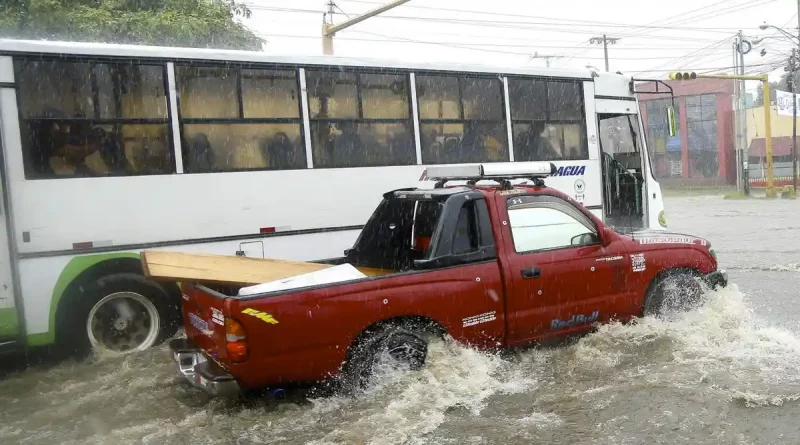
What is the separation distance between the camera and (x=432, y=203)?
19.6 feet

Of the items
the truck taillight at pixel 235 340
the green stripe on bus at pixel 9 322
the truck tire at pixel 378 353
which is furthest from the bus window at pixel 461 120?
the green stripe on bus at pixel 9 322

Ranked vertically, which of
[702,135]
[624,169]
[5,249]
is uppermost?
[702,135]

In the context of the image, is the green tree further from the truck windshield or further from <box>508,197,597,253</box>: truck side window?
<box>508,197,597,253</box>: truck side window

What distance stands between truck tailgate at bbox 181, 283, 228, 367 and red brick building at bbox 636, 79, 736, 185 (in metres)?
42.9

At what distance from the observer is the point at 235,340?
464cm

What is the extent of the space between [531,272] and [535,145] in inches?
173

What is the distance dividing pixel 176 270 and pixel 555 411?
2.94 meters

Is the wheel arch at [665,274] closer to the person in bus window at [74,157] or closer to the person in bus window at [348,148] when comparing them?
the person in bus window at [348,148]

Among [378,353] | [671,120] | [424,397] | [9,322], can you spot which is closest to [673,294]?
[424,397]

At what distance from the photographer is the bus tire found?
6.76 metres

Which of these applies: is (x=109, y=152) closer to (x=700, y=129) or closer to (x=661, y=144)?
(x=700, y=129)

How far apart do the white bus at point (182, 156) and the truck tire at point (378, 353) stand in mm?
2928

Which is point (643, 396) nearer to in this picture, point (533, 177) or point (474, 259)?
point (474, 259)

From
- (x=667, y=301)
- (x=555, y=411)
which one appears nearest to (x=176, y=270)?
(x=555, y=411)
